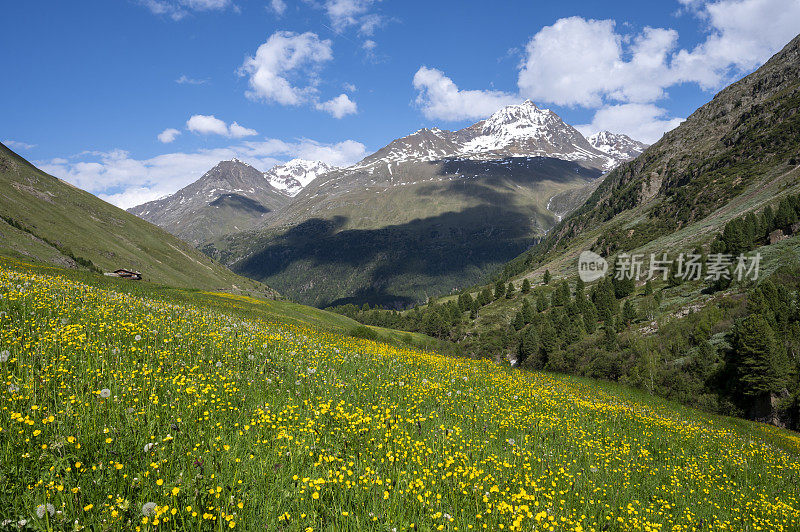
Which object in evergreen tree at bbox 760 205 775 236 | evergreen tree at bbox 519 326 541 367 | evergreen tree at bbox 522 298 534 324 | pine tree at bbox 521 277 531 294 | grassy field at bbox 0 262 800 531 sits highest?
evergreen tree at bbox 760 205 775 236

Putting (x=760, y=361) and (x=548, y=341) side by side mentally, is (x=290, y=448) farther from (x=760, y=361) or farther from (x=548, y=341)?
(x=548, y=341)

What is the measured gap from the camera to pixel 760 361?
4300cm

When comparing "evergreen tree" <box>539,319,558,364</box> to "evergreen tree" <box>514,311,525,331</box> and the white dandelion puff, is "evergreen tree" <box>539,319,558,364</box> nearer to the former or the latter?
"evergreen tree" <box>514,311,525,331</box>

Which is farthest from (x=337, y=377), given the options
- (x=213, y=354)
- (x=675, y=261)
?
(x=675, y=261)

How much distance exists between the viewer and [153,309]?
13297 millimetres

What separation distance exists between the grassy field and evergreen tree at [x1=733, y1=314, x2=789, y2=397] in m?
41.3

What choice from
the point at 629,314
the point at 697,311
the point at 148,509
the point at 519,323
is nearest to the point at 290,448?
the point at 148,509

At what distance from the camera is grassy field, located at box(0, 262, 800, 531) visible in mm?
4391

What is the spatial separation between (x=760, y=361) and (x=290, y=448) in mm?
57621

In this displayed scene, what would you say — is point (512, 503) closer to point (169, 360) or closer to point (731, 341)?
point (169, 360)

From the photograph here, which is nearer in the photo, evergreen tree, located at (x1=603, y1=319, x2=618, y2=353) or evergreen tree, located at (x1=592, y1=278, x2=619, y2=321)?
evergreen tree, located at (x1=603, y1=319, x2=618, y2=353)

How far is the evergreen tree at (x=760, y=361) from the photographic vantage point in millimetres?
42438

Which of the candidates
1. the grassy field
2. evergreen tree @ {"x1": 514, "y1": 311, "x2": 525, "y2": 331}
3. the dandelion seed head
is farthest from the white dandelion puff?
evergreen tree @ {"x1": 514, "y1": 311, "x2": 525, "y2": 331}

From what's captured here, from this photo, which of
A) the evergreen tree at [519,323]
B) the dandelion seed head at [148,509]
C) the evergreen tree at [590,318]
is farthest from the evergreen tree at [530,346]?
the dandelion seed head at [148,509]
